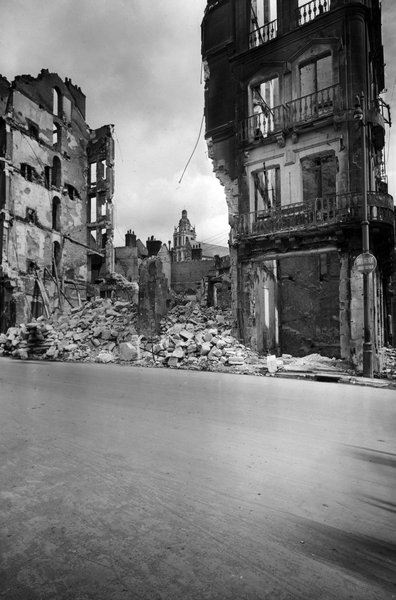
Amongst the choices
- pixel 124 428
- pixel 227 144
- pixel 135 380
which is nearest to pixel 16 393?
pixel 135 380

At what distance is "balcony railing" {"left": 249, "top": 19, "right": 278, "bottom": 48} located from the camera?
16047 mm

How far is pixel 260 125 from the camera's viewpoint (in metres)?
16.1

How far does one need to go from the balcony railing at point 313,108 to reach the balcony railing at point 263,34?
11.3ft

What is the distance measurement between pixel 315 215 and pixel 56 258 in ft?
75.8

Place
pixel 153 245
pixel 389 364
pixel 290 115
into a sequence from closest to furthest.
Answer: pixel 389 364 < pixel 290 115 < pixel 153 245

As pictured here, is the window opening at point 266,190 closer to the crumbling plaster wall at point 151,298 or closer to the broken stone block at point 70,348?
the crumbling plaster wall at point 151,298

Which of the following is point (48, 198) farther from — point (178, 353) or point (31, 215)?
point (178, 353)

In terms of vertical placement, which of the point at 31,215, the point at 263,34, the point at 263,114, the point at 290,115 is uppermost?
the point at 263,34

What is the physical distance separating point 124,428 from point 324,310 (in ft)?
49.7

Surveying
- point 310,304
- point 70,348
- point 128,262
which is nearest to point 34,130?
point 128,262

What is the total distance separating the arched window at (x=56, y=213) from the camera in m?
30.7

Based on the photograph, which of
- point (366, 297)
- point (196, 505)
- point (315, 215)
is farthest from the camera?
point (315, 215)

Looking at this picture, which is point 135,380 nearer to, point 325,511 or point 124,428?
point 124,428

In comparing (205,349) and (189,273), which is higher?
(189,273)
